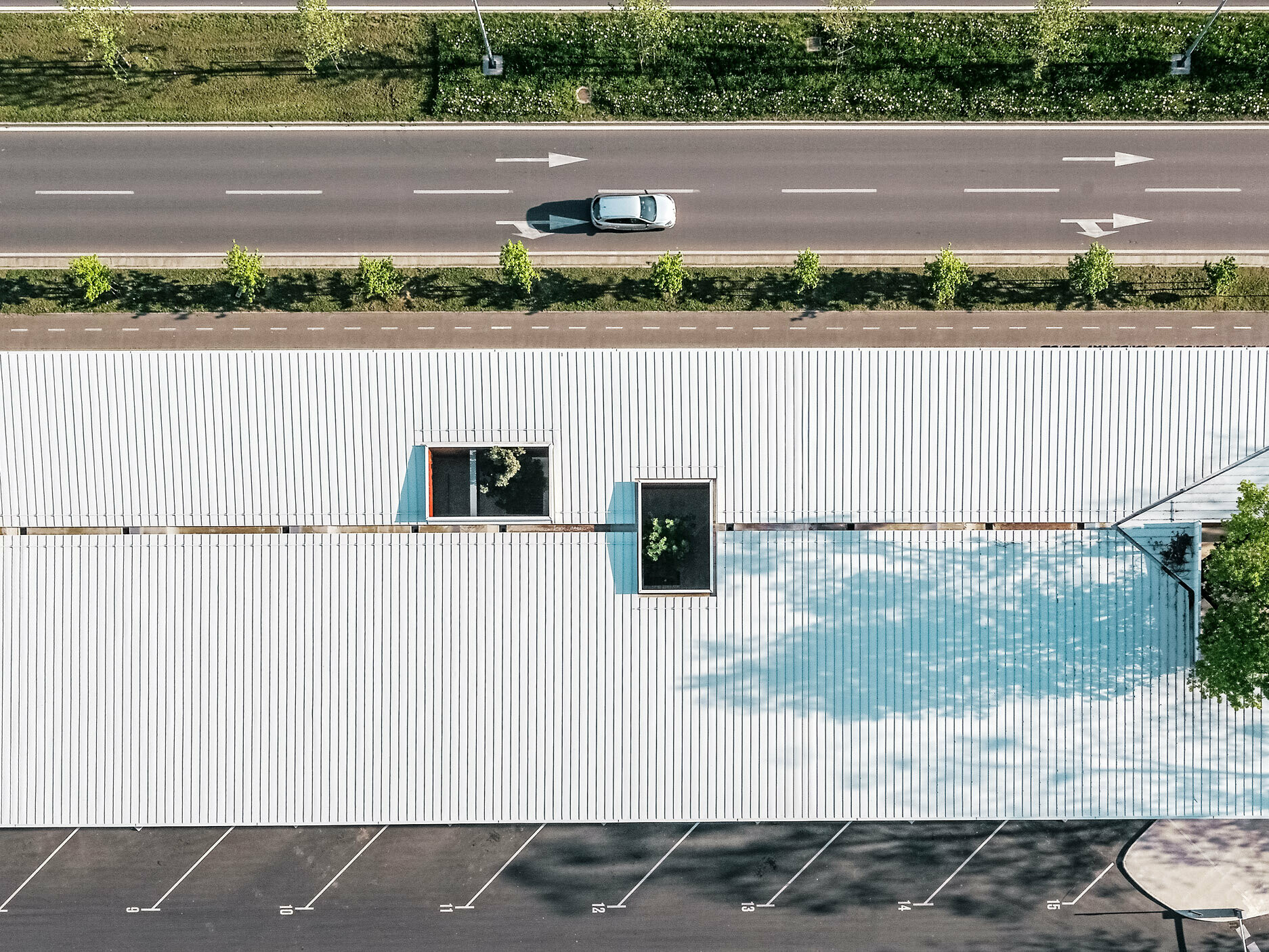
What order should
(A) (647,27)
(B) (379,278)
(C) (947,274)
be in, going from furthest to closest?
1. (A) (647,27)
2. (B) (379,278)
3. (C) (947,274)

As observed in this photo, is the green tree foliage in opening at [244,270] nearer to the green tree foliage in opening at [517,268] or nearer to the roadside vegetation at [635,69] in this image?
the roadside vegetation at [635,69]

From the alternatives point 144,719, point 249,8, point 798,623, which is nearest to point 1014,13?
point 798,623

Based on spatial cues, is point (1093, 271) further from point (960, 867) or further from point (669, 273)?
point (960, 867)

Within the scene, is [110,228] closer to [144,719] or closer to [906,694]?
[144,719]

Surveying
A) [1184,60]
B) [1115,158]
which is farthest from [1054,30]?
[1184,60]

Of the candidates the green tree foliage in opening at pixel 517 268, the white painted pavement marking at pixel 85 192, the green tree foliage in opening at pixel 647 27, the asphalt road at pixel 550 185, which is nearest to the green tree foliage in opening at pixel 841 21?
the asphalt road at pixel 550 185

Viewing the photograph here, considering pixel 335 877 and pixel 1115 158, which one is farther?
pixel 1115 158
